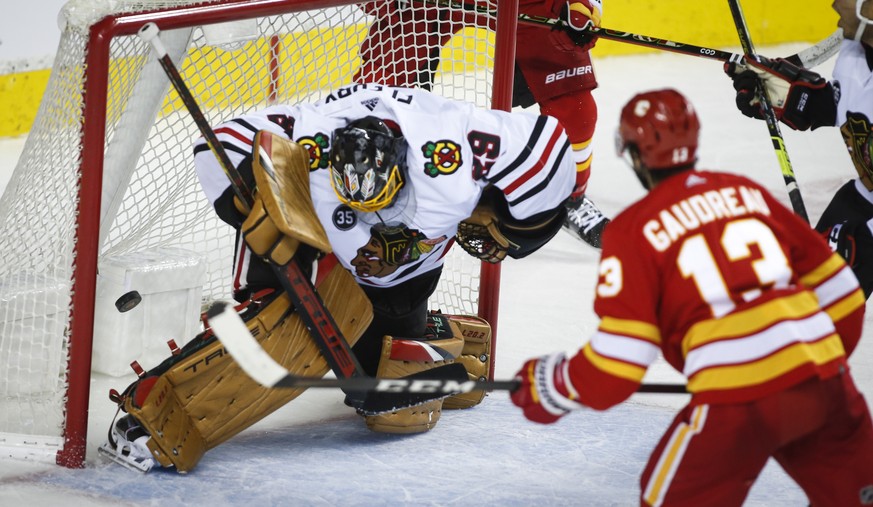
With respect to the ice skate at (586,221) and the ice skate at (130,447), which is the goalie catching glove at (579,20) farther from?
the ice skate at (130,447)

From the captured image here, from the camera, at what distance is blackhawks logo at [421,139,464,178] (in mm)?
2416

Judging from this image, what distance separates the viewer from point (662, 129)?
1.71 meters

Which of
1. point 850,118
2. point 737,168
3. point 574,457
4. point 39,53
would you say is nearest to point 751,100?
point 850,118

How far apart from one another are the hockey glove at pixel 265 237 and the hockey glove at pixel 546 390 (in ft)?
2.41

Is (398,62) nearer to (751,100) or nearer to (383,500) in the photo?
(751,100)

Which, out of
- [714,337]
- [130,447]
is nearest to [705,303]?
[714,337]

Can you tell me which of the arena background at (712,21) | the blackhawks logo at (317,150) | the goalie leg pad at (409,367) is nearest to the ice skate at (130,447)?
the goalie leg pad at (409,367)

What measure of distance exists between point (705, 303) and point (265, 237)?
1.02m

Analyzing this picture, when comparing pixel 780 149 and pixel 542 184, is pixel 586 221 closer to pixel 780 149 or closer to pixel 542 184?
pixel 780 149

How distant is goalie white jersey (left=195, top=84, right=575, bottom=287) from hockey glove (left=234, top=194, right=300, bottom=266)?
166 millimetres

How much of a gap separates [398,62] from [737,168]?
7.50 feet

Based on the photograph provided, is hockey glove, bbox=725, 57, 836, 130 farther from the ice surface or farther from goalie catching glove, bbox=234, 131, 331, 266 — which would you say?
goalie catching glove, bbox=234, 131, 331, 266

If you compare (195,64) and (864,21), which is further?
(195,64)

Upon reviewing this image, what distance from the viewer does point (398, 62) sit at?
3.24 metres
